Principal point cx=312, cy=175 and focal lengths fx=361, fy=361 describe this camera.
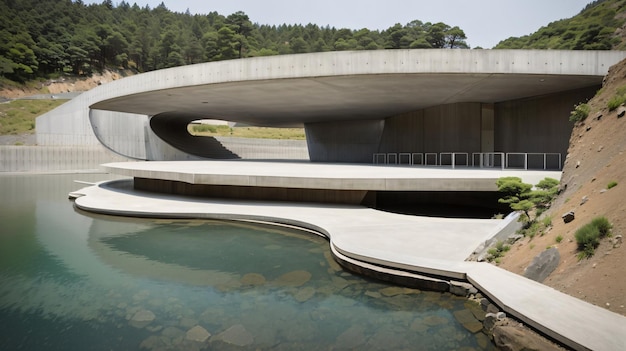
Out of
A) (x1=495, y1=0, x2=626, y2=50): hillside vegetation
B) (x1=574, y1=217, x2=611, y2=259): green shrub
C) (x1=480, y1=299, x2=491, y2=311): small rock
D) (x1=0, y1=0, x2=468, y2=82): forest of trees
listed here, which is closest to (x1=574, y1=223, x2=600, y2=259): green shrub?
(x1=574, y1=217, x2=611, y2=259): green shrub

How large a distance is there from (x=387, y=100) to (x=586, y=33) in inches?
1645

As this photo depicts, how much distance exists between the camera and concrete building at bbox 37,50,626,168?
1122 centimetres

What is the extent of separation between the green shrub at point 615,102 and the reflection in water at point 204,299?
519 cm

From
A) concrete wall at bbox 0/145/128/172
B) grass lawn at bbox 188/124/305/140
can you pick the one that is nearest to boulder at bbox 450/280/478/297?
concrete wall at bbox 0/145/128/172

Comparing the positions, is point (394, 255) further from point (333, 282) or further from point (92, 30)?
point (92, 30)

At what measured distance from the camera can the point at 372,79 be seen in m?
12.1

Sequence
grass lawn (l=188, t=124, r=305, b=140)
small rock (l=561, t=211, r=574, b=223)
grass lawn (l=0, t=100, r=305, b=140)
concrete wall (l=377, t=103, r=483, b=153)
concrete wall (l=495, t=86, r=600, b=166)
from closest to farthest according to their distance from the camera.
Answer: small rock (l=561, t=211, r=574, b=223), concrete wall (l=495, t=86, r=600, b=166), concrete wall (l=377, t=103, r=483, b=153), grass lawn (l=0, t=100, r=305, b=140), grass lawn (l=188, t=124, r=305, b=140)

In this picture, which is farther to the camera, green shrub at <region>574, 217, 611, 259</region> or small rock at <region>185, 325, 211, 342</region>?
green shrub at <region>574, 217, 611, 259</region>

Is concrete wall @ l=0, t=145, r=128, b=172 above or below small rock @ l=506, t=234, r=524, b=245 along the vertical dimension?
above

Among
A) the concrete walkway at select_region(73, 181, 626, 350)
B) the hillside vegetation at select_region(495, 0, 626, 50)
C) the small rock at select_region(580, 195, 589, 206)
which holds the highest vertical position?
the hillside vegetation at select_region(495, 0, 626, 50)

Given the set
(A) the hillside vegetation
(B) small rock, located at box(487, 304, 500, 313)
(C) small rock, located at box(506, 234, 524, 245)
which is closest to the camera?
(B) small rock, located at box(487, 304, 500, 313)

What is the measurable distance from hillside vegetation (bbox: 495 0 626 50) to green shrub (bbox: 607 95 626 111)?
41.6 metres

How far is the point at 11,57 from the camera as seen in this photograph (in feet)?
159

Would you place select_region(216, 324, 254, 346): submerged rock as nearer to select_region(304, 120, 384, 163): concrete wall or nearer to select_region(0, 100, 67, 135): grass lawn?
select_region(304, 120, 384, 163): concrete wall
